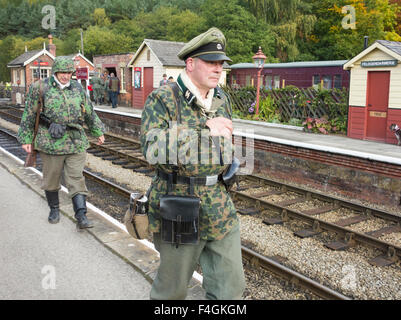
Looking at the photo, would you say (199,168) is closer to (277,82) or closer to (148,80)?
(148,80)

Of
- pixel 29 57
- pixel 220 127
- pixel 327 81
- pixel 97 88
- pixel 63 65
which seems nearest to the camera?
pixel 220 127

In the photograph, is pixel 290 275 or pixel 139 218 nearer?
pixel 139 218

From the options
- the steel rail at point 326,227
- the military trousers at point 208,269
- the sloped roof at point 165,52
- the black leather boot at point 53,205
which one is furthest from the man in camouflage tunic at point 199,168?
the sloped roof at point 165,52

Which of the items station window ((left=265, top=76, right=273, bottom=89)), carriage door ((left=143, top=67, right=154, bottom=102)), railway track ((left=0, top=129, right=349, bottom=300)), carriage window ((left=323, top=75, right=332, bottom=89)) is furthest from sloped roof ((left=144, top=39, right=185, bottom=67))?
railway track ((left=0, top=129, right=349, bottom=300))

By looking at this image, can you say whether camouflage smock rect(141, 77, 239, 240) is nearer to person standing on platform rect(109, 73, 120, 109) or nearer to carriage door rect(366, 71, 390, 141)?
carriage door rect(366, 71, 390, 141)

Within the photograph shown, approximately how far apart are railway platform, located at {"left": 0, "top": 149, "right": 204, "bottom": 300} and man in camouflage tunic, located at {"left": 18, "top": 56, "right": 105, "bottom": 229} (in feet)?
1.28

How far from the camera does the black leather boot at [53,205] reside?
5.59 meters

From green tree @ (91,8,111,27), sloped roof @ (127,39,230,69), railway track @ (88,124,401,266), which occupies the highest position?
green tree @ (91,8,111,27)

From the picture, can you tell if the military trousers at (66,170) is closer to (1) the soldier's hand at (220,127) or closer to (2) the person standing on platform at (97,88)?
(1) the soldier's hand at (220,127)

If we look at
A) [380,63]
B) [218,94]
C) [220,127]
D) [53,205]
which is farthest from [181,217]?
[380,63]

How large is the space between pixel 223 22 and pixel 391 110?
82.0ft

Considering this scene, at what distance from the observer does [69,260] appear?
4445 mm

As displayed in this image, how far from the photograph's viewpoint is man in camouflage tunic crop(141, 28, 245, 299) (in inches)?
98.3

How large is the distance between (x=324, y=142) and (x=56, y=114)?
9168 millimetres
